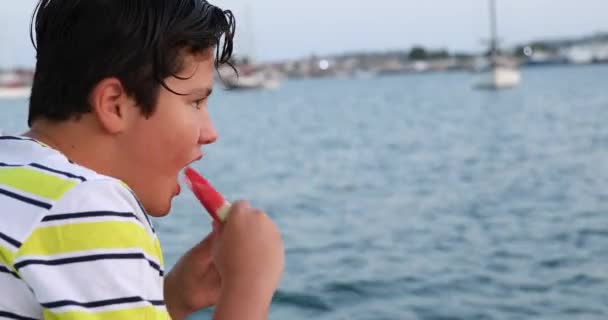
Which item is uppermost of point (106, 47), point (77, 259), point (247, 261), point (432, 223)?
point (432, 223)

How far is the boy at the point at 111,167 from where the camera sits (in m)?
1.22

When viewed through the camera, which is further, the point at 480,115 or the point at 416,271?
the point at 480,115

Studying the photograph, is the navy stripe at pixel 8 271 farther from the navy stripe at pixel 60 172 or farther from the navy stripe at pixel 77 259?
the navy stripe at pixel 60 172

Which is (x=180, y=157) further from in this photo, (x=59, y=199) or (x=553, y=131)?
(x=553, y=131)

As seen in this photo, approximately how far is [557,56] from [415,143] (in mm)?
105159

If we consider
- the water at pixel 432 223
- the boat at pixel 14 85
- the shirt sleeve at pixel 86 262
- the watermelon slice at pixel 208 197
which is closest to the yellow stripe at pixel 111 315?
the shirt sleeve at pixel 86 262

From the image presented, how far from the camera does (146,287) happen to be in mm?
1240

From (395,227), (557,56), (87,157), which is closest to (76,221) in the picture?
(87,157)

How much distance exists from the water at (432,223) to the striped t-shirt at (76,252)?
13.0ft

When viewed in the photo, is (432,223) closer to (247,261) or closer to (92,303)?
(247,261)

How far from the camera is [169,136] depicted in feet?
4.66

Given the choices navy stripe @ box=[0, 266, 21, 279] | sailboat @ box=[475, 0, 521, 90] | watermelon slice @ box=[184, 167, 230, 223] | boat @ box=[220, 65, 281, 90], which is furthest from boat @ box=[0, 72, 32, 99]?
navy stripe @ box=[0, 266, 21, 279]

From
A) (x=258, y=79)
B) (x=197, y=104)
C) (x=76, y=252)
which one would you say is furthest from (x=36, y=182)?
(x=258, y=79)

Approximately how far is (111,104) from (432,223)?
8510mm
